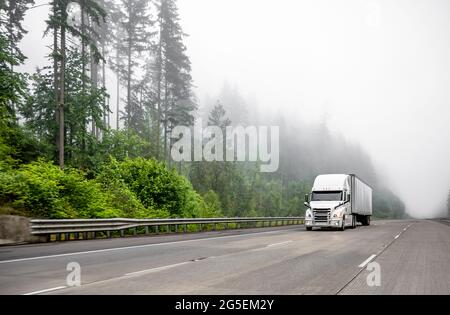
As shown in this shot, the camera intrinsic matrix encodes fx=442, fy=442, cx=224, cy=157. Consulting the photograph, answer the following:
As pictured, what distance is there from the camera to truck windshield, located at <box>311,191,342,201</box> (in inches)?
1109

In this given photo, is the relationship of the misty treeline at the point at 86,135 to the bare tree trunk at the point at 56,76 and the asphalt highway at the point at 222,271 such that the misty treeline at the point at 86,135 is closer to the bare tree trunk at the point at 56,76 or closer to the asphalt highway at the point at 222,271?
the bare tree trunk at the point at 56,76

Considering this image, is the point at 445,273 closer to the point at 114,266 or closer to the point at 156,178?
the point at 114,266

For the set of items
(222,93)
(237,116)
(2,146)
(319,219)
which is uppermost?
(222,93)

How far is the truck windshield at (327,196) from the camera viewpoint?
2816 centimetres

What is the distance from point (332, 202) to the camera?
27.5 meters

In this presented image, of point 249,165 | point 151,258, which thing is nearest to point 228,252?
point 151,258

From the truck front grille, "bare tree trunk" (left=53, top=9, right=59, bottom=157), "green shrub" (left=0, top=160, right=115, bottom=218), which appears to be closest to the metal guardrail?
"green shrub" (left=0, top=160, right=115, bottom=218)

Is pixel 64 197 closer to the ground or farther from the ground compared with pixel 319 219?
farther from the ground

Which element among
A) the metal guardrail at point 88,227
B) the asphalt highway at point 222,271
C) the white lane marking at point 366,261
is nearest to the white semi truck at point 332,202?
the metal guardrail at point 88,227

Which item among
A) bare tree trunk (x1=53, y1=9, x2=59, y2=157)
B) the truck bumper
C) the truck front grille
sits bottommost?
the truck bumper

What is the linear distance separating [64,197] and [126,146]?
1414 centimetres

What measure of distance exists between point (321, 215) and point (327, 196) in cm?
188

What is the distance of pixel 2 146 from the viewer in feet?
74.3

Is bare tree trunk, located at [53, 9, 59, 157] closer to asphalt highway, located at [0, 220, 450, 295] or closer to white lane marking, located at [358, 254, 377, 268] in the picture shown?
asphalt highway, located at [0, 220, 450, 295]
